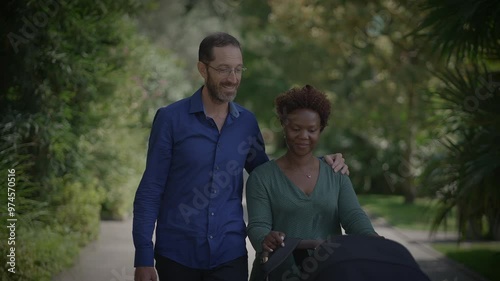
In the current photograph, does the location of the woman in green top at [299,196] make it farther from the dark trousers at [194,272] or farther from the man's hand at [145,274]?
the man's hand at [145,274]

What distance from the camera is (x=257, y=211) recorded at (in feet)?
14.5

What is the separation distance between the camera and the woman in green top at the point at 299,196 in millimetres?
4438

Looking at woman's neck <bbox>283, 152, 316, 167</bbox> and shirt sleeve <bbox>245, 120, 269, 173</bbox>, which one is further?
shirt sleeve <bbox>245, 120, 269, 173</bbox>

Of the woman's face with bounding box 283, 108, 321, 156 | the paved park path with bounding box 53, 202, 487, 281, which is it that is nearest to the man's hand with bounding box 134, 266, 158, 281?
the woman's face with bounding box 283, 108, 321, 156

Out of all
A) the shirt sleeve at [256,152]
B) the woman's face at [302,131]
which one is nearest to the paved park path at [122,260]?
the shirt sleeve at [256,152]

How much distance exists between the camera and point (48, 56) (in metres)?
10.9

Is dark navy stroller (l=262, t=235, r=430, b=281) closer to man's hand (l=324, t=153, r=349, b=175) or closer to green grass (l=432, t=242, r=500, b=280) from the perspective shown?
man's hand (l=324, t=153, r=349, b=175)

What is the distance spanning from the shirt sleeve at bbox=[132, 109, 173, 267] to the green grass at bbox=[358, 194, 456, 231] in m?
10.6

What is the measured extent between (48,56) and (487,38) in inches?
215

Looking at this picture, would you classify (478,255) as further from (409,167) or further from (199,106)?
A: (409,167)

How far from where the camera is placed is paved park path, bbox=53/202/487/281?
10227 mm

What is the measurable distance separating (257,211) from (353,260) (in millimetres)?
730

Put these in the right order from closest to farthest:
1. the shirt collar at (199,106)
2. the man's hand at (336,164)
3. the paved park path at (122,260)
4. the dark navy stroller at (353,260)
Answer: the dark navy stroller at (353,260) < the shirt collar at (199,106) < the man's hand at (336,164) < the paved park path at (122,260)

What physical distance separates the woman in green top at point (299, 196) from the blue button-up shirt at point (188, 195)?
15 cm
